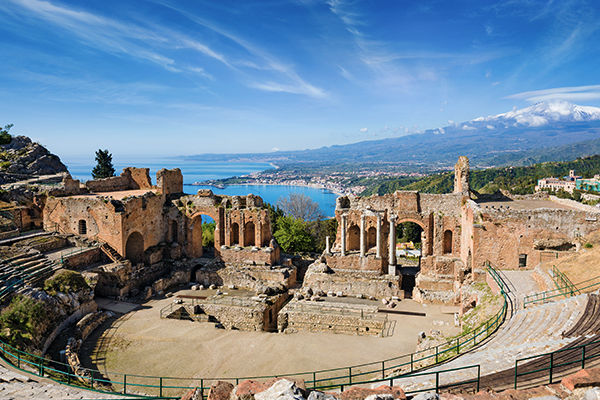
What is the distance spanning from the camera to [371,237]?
27.5 metres

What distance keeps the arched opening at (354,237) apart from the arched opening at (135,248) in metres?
15.2

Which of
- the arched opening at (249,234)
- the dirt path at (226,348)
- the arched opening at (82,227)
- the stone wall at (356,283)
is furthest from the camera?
the arched opening at (249,234)

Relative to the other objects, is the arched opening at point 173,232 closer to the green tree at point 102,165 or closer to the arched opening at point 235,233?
the arched opening at point 235,233

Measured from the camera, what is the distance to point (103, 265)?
23344mm

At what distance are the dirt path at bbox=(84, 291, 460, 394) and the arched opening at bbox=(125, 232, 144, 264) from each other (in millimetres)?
6648

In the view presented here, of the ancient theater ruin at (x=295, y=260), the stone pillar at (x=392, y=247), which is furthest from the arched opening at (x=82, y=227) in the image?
the stone pillar at (x=392, y=247)

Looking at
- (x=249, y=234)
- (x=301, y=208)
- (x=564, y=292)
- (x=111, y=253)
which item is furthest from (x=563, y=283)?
(x=301, y=208)

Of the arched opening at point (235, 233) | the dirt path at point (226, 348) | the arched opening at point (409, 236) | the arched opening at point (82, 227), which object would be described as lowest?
the arched opening at point (409, 236)

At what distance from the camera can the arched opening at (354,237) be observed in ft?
89.5

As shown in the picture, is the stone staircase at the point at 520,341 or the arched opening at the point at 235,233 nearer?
the stone staircase at the point at 520,341

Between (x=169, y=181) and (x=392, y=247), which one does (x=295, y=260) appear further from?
(x=169, y=181)

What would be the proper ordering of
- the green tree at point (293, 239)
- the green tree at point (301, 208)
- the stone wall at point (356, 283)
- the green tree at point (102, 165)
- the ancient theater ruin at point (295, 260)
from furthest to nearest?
the green tree at point (301, 208)
the green tree at point (102, 165)
the green tree at point (293, 239)
the stone wall at point (356, 283)
the ancient theater ruin at point (295, 260)

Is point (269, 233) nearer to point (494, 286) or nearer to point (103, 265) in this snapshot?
point (103, 265)

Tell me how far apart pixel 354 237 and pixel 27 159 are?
117 ft
